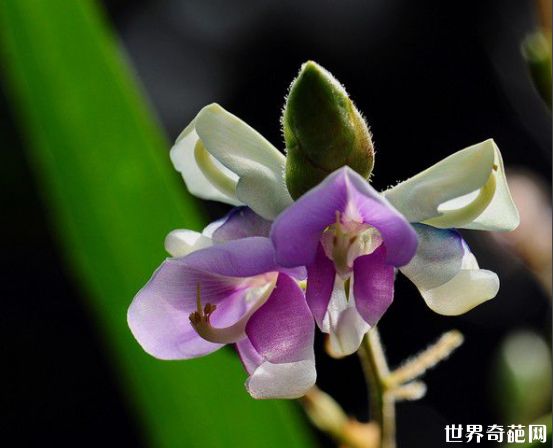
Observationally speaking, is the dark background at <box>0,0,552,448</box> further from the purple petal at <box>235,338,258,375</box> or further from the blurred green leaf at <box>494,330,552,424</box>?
the purple petal at <box>235,338,258,375</box>

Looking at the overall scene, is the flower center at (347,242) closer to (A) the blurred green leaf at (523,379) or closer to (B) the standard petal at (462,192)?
(B) the standard petal at (462,192)

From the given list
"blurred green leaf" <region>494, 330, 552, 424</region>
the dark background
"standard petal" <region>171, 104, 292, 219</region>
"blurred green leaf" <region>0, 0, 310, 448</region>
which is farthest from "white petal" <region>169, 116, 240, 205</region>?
the dark background

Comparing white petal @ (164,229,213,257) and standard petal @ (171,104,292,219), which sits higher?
standard petal @ (171,104,292,219)

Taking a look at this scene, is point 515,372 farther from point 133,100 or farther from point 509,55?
point 509,55

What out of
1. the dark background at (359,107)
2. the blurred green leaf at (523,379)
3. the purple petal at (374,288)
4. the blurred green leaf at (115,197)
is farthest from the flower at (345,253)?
the dark background at (359,107)

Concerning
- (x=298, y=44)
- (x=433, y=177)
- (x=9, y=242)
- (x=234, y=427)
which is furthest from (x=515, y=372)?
(x=298, y=44)

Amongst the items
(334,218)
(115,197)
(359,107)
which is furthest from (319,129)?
(359,107)
